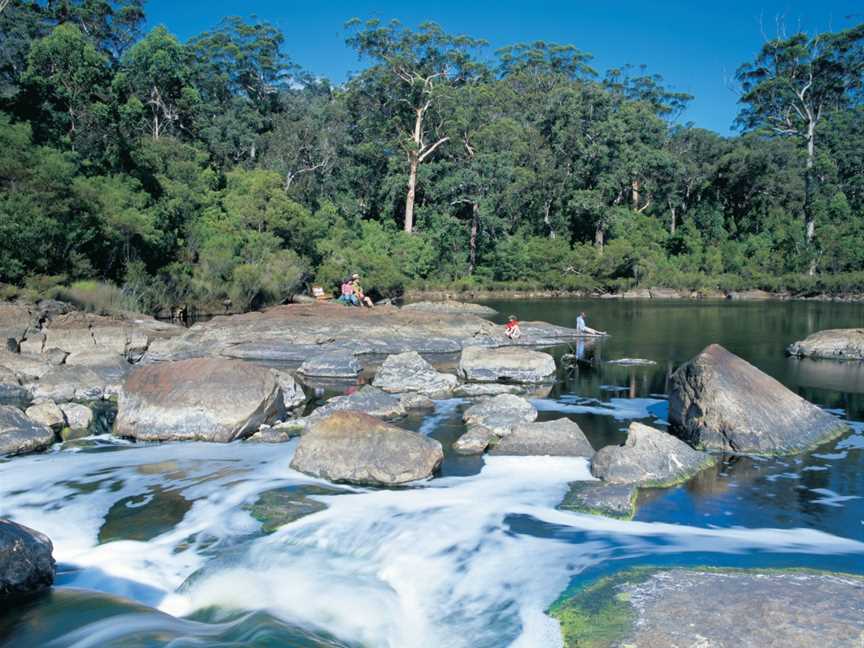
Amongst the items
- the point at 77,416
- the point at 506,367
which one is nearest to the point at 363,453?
the point at 77,416

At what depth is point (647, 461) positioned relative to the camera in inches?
463

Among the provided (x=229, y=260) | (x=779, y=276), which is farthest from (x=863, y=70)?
(x=229, y=260)

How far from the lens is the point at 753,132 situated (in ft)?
215

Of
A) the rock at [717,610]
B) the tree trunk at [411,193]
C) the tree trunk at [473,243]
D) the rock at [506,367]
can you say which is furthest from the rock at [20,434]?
the tree trunk at [473,243]

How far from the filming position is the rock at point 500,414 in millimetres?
14586

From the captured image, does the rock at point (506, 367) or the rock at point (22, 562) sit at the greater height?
the rock at point (506, 367)

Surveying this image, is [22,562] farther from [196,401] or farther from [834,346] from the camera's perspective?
[834,346]

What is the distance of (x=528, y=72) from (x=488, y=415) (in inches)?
3053

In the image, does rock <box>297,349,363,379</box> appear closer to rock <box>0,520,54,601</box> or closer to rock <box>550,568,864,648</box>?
rock <box>0,520,54,601</box>

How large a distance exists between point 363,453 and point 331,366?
10698 millimetres

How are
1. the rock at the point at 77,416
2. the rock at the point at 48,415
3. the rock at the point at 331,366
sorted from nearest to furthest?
1. the rock at the point at 48,415
2. the rock at the point at 77,416
3. the rock at the point at 331,366

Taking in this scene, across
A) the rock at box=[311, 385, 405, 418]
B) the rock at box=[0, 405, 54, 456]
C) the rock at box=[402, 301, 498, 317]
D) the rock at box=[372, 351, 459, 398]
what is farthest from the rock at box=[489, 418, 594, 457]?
the rock at box=[402, 301, 498, 317]

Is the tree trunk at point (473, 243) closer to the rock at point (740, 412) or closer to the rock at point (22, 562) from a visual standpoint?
the rock at point (740, 412)

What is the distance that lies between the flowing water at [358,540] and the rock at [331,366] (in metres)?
7.50
